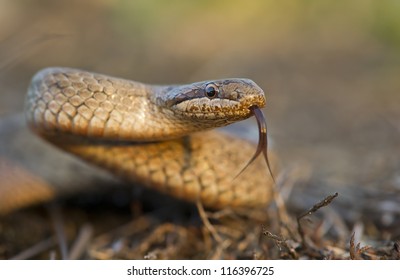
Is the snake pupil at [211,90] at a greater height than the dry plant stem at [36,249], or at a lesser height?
greater

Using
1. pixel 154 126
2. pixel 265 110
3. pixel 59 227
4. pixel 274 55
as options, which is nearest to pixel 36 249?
pixel 59 227

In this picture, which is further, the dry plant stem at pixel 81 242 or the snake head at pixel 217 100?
the dry plant stem at pixel 81 242

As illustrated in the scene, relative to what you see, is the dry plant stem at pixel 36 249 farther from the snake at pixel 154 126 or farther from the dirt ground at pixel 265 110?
the snake at pixel 154 126

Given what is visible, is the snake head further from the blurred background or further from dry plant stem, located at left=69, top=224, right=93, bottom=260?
the blurred background

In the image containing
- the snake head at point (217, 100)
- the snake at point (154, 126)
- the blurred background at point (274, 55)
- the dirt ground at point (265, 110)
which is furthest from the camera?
the blurred background at point (274, 55)

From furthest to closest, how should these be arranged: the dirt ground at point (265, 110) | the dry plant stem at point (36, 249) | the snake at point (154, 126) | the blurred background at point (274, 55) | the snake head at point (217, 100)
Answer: the blurred background at point (274, 55)
the dirt ground at point (265, 110)
the dry plant stem at point (36, 249)
the snake at point (154, 126)
the snake head at point (217, 100)

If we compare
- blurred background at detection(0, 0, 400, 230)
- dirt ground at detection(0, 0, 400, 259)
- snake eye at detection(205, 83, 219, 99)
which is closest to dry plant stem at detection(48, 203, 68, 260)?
dirt ground at detection(0, 0, 400, 259)

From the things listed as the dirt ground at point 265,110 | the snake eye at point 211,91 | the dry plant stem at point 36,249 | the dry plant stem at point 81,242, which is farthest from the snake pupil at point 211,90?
the dry plant stem at point 36,249
